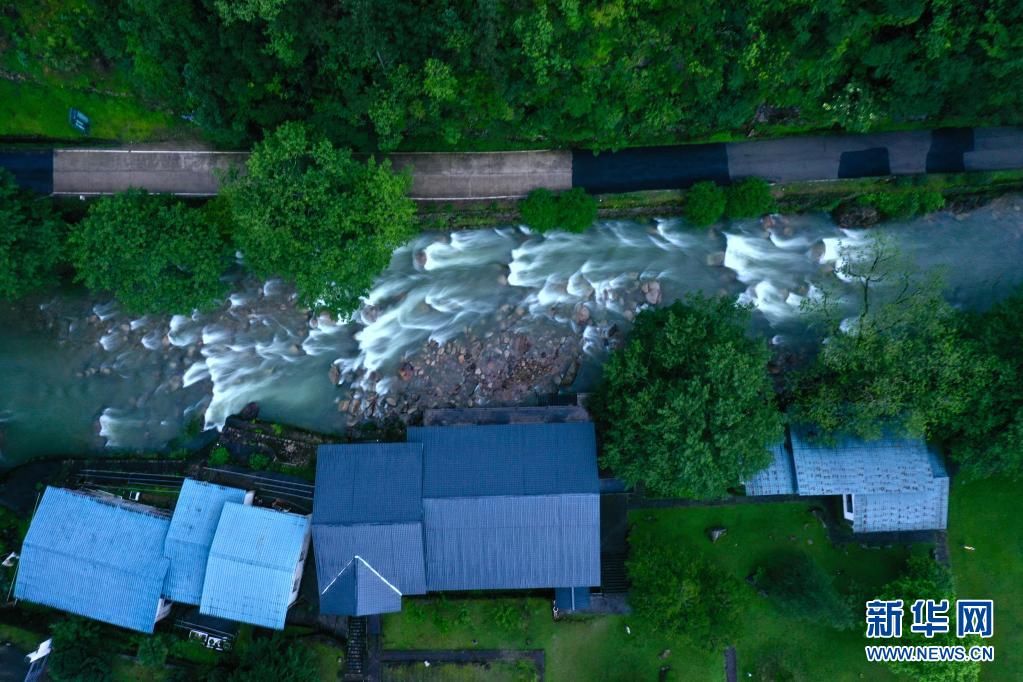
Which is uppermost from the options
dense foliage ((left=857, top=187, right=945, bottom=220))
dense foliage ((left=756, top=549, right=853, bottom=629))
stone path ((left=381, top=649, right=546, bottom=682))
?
dense foliage ((left=857, top=187, right=945, bottom=220))

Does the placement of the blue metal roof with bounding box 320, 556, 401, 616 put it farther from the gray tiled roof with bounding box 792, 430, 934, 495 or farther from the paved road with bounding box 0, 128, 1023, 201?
the gray tiled roof with bounding box 792, 430, 934, 495

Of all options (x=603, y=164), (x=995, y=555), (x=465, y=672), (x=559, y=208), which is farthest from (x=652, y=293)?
(x=995, y=555)

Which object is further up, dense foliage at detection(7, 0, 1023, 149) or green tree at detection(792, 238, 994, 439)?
dense foliage at detection(7, 0, 1023, 149)

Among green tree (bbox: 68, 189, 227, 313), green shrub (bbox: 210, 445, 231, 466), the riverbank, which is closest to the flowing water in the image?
the riverbank

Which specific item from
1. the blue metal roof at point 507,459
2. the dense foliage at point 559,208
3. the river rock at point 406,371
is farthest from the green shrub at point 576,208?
the river rock at point 406,371

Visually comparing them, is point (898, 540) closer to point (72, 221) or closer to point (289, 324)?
point (289, 324)

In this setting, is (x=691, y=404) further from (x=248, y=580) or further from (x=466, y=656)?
(x=248, y=580)
